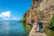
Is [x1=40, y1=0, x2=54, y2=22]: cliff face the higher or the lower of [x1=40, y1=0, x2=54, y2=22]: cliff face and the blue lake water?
the higher

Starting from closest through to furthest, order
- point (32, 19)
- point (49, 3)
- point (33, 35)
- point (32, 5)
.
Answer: point (33, 35) → point (49, 3) → point (32, 19) → point (32, 5)

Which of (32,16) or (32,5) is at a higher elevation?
(32,5)

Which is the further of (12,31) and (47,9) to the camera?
(47,9)

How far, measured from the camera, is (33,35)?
23.9ft

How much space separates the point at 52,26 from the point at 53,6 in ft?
10.6

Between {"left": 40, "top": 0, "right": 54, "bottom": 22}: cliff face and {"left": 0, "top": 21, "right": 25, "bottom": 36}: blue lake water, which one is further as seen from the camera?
{"left": 40, "top": 0, "right": 54, "bottom": 22}: cliff face

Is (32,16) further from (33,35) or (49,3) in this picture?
(33,35)

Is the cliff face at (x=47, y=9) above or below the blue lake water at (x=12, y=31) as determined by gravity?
above

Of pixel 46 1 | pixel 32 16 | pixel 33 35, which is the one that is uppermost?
pixel 46 1

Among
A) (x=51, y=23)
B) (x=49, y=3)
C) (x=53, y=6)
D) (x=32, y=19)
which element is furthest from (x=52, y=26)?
(x=32, y=19)

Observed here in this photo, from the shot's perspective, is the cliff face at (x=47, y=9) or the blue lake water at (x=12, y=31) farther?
the cliff face at (x=47, y=9)

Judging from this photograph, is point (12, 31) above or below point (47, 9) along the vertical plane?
below

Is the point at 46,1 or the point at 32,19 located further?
the point at 32,19

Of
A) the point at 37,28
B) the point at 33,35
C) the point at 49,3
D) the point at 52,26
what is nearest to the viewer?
the point at 33,35
